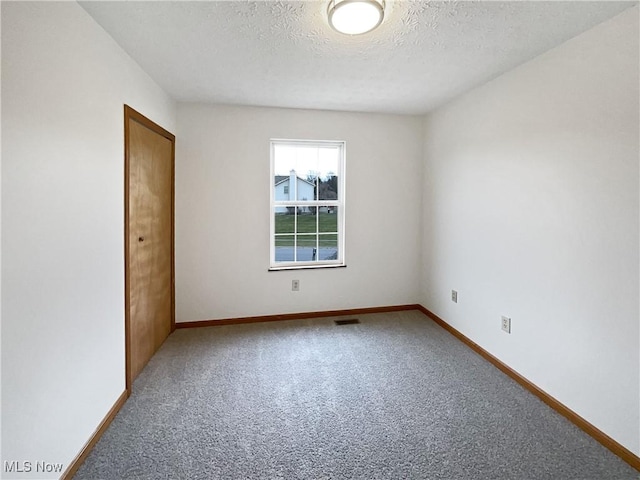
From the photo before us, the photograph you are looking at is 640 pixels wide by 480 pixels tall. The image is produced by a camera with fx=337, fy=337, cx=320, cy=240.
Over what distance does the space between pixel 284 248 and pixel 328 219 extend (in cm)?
63

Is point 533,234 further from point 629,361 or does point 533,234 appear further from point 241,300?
point 241,300

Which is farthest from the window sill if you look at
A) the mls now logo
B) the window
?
the mls now logo

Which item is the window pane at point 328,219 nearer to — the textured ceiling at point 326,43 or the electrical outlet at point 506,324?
the textured ceiling at point 326,43

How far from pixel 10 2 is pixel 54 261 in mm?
1045

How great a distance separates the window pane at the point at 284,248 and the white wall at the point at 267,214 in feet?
0.62

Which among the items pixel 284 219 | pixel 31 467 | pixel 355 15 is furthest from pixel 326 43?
pixel 31 467

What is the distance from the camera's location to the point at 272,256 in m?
3.85

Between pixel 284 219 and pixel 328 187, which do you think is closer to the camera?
pixel 284 219

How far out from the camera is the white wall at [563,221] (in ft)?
5.94

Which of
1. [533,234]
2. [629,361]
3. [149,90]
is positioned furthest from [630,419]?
[149,90]

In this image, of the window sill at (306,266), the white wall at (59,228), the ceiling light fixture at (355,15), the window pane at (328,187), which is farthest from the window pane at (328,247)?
the ceiling light fixture at (355,15)

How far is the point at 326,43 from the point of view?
2.16 m

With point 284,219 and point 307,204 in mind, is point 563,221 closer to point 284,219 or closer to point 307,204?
point 307,204

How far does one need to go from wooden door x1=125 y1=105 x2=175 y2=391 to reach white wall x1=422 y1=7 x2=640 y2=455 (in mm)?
2817
